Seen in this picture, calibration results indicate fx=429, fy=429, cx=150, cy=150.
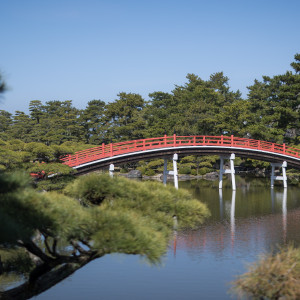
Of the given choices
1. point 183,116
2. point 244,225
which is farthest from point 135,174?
point 244,225

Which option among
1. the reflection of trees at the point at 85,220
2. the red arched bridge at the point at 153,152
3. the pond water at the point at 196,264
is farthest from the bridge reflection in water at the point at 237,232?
the red arched bridge at the point at 153,152

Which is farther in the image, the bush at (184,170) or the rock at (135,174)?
the bush at (184,170)

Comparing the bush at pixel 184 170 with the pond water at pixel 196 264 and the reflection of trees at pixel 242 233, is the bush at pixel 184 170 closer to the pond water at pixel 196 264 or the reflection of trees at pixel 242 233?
the pond water at pixel 196 264

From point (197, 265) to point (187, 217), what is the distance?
5.17 metres

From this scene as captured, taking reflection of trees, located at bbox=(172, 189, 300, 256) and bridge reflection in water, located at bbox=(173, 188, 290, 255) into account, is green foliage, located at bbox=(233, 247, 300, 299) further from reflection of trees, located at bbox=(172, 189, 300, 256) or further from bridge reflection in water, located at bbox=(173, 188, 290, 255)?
bridge reflection in water, located at bbox=(173, 188, 290, 255)

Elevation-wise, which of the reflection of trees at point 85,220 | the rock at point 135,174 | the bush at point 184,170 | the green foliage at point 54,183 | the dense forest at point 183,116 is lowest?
the reflection of trees at point 85,220

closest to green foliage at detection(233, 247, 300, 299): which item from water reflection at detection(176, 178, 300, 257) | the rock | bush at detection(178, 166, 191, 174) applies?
water reflection at detection(176, 178, 300, 257)

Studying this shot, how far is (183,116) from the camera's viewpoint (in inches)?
2176

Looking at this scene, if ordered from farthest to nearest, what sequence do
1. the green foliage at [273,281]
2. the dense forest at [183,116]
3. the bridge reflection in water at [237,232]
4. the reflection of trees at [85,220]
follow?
the dense forest at [183,116]
the bridge reflection in water at [237,232]
the green foliage at [273,281]
the reflection of trees at [85,220]

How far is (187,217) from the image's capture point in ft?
35.9

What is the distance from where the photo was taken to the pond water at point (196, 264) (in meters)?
13.2

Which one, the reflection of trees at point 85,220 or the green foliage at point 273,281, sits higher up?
the reflection of trees at point 85,220

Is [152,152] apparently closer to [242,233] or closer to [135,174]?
[242,233]

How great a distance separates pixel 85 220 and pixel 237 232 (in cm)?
1371
